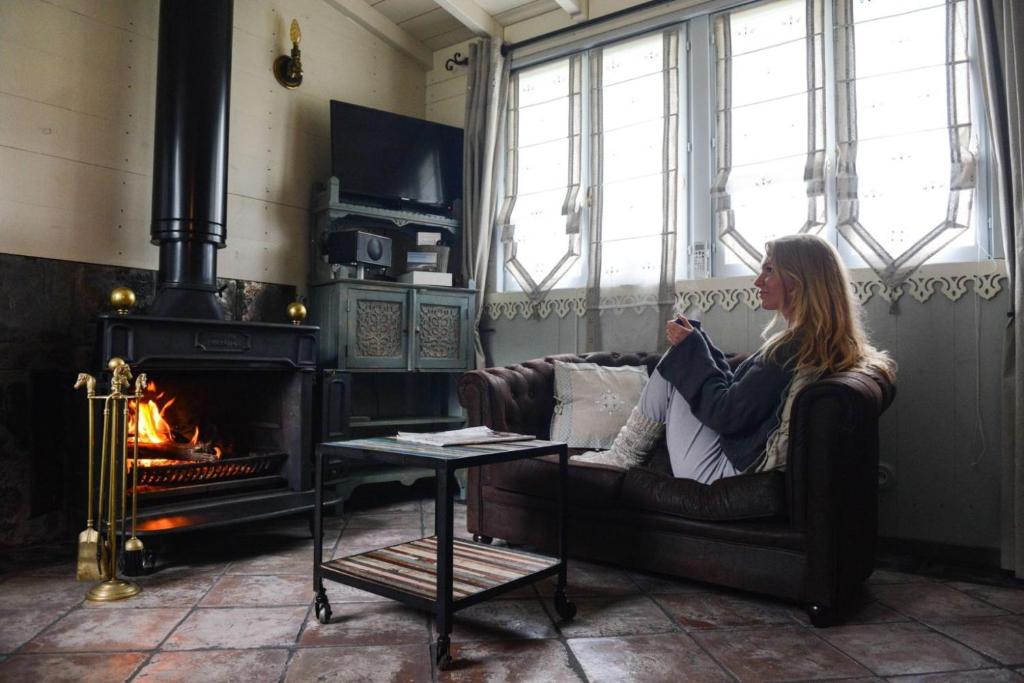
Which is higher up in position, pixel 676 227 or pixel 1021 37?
pixel 1021 37

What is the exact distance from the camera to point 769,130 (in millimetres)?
3291

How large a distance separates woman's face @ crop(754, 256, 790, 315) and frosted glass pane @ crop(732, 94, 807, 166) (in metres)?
1.08

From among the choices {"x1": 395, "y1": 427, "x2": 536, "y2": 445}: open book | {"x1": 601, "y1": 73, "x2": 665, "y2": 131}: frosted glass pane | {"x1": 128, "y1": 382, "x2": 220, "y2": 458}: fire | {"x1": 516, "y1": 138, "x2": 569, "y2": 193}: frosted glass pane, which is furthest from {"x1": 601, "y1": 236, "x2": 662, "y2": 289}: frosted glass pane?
{"x1": 128, "y1": 382, "x2": 220, "y2": 458}: fire

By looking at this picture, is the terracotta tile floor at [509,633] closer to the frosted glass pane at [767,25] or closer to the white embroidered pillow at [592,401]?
the white embroidered pillow at [592,401]

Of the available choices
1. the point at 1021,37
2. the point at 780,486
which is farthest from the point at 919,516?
the point at 1021,37

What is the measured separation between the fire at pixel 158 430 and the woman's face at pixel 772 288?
228 centimetres

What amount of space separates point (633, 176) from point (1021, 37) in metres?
1.67

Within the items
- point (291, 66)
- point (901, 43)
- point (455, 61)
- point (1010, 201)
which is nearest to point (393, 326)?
point (291, 66)

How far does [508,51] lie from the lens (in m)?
4.22

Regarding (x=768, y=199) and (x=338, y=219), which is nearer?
(x=768, y=199)

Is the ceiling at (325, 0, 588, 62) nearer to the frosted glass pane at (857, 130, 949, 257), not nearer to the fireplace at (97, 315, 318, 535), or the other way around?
the frosted glass pane at (857, 130, 949, 257)

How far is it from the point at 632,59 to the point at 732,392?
2.24 meters

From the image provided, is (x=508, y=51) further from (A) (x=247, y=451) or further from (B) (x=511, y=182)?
(A) (x=247, y=451)

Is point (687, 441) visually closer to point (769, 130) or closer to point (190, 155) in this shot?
point (769, 130)
